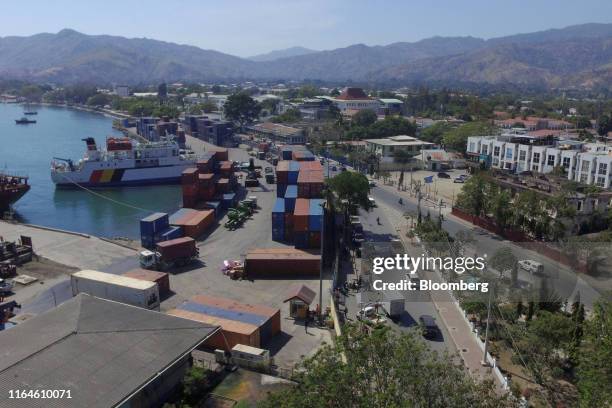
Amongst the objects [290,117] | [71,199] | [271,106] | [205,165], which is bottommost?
[71,199]

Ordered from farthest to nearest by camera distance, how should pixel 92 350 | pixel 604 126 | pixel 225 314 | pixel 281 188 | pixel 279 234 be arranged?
pixel 604 126 < pixel 281 188 < pixel 279 234 < pixel 225 314 < pixel 92 350

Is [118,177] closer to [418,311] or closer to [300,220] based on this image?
[300,220]

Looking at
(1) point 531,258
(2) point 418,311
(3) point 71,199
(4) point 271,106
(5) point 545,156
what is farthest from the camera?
(4) point 271,106

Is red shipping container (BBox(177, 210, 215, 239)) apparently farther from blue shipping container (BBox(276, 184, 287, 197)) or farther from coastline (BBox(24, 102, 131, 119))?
coastline (BBox(24, 102, 131, 119))

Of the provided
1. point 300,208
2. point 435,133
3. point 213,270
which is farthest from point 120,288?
point 435,133

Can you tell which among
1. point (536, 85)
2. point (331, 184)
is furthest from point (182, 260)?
point (536, 85)

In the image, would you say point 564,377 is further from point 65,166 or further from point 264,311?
point 65,166
